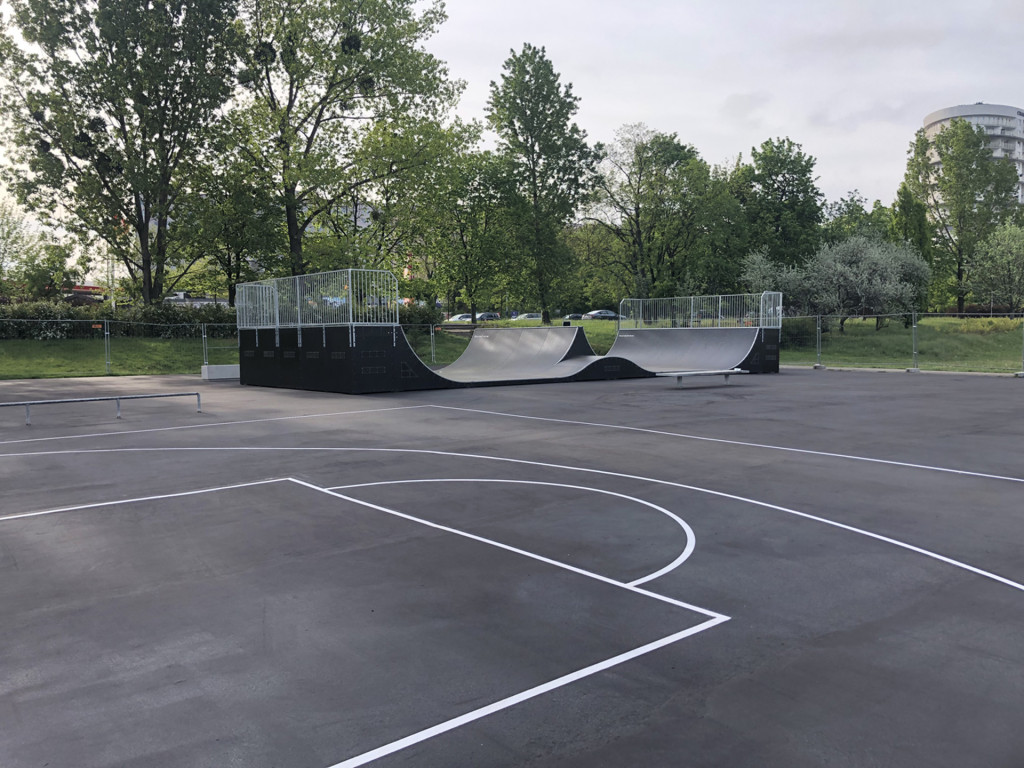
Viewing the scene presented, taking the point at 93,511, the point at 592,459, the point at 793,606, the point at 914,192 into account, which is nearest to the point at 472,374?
the point at 592,459

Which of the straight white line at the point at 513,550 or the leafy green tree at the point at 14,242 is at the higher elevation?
the leafy green tree at the point at 14,242

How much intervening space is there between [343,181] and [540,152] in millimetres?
14558

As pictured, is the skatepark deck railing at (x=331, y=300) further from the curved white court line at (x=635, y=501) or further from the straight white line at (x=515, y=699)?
the straight white line at (x=515, y=699)

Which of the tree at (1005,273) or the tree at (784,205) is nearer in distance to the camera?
the tree at (1005,273)

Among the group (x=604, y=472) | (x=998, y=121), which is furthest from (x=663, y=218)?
(x=998, y=121)

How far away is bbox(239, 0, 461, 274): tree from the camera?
3219 cm

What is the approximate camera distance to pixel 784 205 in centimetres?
4891

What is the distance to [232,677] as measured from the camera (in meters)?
3.61

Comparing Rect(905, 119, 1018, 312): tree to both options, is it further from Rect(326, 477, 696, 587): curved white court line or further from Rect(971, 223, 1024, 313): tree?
Rect(326, 477, 696, 587): curved white court line

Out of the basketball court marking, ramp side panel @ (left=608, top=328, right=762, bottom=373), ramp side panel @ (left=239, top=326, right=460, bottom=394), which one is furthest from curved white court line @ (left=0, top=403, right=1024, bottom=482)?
ramp side panel @ (left=608, top=328, right=762, bottom=373)

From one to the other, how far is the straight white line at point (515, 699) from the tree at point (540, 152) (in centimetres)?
3864

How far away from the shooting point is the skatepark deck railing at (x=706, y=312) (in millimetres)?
28844

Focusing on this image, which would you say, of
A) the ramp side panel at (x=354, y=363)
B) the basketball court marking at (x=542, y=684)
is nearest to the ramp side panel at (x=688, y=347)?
the ramp side panel at (x=354, y=363)

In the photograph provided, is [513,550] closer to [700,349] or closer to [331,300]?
[331,300]
